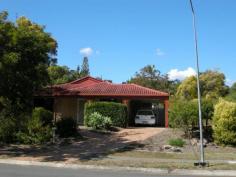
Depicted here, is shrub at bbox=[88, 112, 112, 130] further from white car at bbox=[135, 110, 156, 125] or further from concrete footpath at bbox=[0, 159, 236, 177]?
concrete footpath at bbox=[0, 159, 236, 177]

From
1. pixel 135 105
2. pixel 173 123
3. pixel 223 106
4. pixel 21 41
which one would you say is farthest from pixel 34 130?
pixel 135 105

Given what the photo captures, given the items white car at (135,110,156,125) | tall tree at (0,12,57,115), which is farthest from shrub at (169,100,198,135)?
white car at (135,110,156,125)

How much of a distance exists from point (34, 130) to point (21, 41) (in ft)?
19.2

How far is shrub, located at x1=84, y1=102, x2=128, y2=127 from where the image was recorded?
102 ft

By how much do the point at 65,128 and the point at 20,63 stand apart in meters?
7.13

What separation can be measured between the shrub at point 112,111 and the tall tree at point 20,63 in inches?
383

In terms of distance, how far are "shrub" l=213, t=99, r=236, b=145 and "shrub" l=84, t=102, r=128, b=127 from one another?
368 inches

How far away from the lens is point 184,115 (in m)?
24.3

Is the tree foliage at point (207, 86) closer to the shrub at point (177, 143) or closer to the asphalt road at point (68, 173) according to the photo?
the shrub at point (177, 143)

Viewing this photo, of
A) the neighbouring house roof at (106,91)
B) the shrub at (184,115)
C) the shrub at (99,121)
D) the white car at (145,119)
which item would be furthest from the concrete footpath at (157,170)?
the white car at (145,119)

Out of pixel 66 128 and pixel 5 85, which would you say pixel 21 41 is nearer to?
pixel 5 85

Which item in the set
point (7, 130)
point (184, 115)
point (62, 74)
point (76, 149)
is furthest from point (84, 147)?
point (62, 74)

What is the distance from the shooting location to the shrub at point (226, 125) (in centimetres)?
2248

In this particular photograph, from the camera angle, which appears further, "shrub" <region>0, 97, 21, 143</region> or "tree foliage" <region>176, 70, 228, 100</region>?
"tree foliage" <region>176, 70, 228, 100</region>
